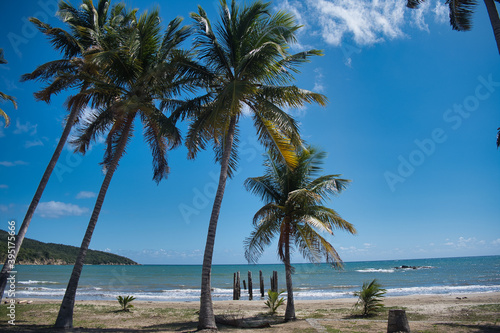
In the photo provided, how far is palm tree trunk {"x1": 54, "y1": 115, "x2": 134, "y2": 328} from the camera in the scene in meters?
7.96

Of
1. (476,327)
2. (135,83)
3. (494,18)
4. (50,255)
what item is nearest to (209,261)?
(135,83)

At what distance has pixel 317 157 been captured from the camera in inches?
488

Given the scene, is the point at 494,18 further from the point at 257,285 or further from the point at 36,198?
the point at 257,285

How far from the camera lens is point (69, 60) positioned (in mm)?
11164

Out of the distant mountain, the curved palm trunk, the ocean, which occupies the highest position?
the curved palm trunk

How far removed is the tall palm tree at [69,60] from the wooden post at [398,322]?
36.0 ft

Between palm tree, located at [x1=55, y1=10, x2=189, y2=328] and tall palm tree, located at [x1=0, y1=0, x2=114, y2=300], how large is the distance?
61 cm

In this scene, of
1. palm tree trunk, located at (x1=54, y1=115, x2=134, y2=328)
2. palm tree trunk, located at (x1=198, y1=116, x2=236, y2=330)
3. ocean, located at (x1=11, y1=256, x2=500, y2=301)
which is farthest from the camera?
ocean, located at (x1=11, y1=256, x2=500, y2=301)

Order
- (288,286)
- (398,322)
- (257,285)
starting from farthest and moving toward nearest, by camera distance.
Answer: (257,285)
(288,286)
(398,322)

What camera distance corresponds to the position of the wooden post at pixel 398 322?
738 cm

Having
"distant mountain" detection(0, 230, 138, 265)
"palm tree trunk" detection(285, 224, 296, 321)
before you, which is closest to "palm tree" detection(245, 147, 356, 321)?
"palm tree trunk" detection(285, 224, 296, 321)

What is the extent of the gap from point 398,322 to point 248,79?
7.95 metres

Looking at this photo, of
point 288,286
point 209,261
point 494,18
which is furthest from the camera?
point 288,286

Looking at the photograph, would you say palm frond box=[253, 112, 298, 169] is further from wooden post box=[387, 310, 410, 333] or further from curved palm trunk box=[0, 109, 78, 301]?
curved palm trunk box=[0, 109, 78, 301]
